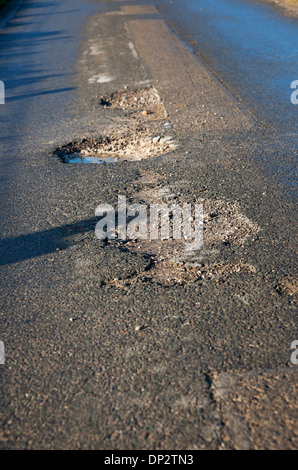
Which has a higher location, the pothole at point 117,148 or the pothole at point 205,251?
the pothole at point 205,251

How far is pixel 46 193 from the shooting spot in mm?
5648

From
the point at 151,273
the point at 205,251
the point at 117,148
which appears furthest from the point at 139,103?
the point at 151,273

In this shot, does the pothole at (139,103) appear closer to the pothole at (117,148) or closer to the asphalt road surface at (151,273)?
the asphalt road surface at (151,273)

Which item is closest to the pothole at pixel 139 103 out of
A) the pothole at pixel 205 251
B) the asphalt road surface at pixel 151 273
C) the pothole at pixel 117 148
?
the asphalt road surface at pixel 151 273

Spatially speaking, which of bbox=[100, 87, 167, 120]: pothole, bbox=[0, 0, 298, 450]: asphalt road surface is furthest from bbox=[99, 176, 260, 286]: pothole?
bbox=[100, 87, 167, 120]: pothole

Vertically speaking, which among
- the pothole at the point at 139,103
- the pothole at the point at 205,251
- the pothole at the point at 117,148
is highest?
the pothole at the point at 205,251

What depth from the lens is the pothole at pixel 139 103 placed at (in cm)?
814

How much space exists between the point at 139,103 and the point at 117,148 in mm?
2220

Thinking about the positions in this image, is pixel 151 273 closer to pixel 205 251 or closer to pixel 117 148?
pixel 205 251

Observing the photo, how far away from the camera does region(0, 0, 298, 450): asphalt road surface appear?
8.84 ft

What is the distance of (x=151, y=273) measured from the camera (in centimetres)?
400

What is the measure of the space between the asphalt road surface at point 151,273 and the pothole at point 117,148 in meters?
0.03

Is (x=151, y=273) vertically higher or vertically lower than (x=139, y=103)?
higher

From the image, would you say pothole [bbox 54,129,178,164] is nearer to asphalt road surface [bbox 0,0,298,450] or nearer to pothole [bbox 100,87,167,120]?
asphalt road surface [bbox 0,0,298,450]
